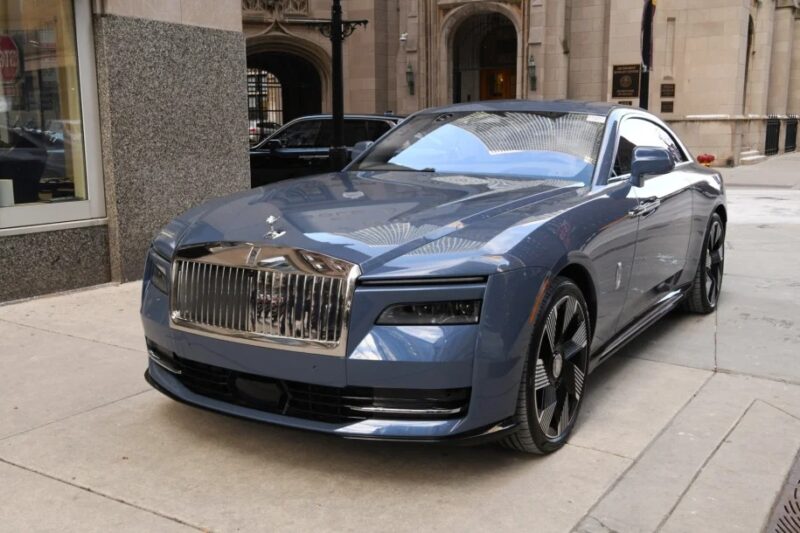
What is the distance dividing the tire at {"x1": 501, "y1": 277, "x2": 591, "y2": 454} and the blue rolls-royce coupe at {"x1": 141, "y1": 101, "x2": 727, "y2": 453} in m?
0.01

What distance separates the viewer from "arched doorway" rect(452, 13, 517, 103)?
2948 centimetres

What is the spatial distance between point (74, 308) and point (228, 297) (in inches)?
142

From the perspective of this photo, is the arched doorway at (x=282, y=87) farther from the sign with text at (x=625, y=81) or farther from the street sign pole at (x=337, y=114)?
the street sign pole at (x=337, y=114)

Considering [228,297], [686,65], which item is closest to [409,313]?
[228,297]

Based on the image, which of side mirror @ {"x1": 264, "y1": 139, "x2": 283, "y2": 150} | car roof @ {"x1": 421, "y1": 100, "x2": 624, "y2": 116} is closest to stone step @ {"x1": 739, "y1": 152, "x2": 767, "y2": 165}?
side mirror @ {"x1": 264, "y1": 139, "x2": 283, "y2": 150}

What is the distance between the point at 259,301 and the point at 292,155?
10998 millimetres

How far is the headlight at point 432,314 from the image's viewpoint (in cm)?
323

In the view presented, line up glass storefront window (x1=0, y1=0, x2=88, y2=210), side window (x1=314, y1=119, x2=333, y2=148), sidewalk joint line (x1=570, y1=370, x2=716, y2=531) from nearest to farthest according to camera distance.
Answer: sidewalk joint line (x1=570, y1=370, x2=716, y2=531) → glass storefront window (x1=0, y1=0, x2=88, y2=210) → side window (x1=314, y1=119, x2=333, y2=148)

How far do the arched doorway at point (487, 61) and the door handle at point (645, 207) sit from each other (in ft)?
81.2

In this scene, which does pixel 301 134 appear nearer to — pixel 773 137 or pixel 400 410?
pixel 400 410

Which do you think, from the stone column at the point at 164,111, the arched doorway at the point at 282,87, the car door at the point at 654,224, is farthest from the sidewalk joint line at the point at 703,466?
the arched doorway at the point at 282,87

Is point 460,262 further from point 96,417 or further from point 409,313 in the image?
point 96,417

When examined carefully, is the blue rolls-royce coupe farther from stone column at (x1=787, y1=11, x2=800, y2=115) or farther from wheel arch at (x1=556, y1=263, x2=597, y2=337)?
stone column at (x1=787, y1=11, x2=800, y2=115)

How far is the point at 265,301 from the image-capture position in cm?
341
